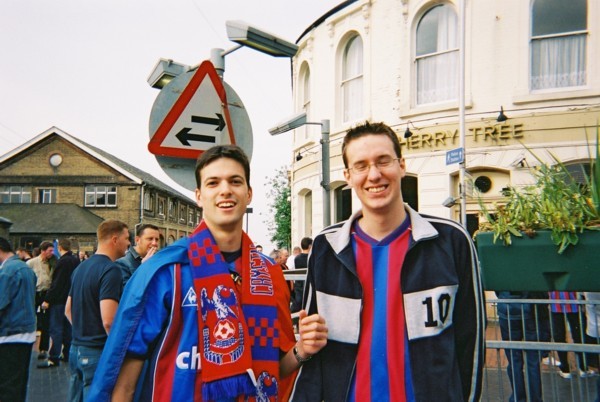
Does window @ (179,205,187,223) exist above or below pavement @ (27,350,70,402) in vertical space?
above

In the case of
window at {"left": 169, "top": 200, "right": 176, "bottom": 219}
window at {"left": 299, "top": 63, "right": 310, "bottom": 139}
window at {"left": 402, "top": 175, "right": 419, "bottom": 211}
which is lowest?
window at {"left": 402, "top": 175, "right": 419, "bottom": 211}

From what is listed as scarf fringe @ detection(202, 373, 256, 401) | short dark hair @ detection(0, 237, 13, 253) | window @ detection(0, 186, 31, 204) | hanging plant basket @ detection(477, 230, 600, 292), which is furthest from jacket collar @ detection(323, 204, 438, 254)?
window @ detection(0, 186, 31, 204)

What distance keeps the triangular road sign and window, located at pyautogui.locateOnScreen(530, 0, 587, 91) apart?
384 inches

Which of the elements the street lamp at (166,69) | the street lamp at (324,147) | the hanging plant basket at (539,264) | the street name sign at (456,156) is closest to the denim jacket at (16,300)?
the street lamp at (166,69)

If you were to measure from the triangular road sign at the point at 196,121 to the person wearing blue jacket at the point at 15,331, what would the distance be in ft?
10.0

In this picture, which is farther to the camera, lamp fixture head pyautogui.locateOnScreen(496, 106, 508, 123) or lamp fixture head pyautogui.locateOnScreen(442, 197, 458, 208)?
lamp fixture head pyautogui.locateOnScreen(442, 197, 458, 208)

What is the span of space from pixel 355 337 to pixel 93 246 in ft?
136

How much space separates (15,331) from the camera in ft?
18.6

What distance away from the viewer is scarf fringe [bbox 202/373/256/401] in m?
2.10

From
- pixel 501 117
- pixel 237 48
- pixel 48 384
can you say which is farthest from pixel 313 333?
pixel 501 117

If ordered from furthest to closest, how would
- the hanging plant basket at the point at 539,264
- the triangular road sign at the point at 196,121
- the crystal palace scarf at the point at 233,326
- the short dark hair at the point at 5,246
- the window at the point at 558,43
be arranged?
the window at the point at 558,43 → the short dark hair at the point at 5,246 → the triangular road sign at the point at 196,121 → the hanging plant basket at the point at 539,264 → the crystal palace scarf at the point at 233,326

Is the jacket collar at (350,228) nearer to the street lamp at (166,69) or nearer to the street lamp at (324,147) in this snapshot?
the street lamp at (166,69)

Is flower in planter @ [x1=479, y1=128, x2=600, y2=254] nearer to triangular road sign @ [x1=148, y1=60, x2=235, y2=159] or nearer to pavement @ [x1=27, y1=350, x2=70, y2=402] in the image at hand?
triangular road sign @ [x1=148, y1=60, x2=235, y2=159]

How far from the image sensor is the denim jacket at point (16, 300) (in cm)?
564
